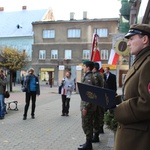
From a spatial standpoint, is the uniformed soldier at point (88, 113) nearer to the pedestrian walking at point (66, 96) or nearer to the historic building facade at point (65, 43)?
the pedestrian walking at point (66, 96)

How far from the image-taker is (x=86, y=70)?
5.88 metres

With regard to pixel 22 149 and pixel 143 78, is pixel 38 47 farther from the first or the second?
pixel 143 78

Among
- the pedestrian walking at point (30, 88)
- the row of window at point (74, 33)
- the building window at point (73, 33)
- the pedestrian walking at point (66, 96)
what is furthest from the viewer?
the building window at point (73, 33)

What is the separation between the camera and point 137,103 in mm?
2404

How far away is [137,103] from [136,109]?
2.0 inches

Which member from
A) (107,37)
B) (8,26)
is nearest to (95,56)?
(107,37)

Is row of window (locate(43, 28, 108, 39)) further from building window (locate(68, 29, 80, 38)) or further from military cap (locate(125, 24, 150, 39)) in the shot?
military cap (locate(125, 24, 150, 39))

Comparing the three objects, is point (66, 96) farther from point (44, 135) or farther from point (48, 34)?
point (48, 34)

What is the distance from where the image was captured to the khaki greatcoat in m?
2.38

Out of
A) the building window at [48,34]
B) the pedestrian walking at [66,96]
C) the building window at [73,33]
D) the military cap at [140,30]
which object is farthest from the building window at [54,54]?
the military cap at [140,30]

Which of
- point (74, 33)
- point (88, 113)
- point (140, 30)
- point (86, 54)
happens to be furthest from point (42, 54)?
point (140, 30)

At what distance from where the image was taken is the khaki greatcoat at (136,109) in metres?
2.38

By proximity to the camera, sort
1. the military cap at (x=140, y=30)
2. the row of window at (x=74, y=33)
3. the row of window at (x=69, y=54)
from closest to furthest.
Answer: the military cap at (x=140, y=30)
the row of window at (x=74, y=33)
the row of window at (x=69, y=54)

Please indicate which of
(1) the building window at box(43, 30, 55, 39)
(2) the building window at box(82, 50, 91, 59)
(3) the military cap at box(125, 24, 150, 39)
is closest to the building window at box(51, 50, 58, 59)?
(1) the building window at box(43, 30, 55, 39)
